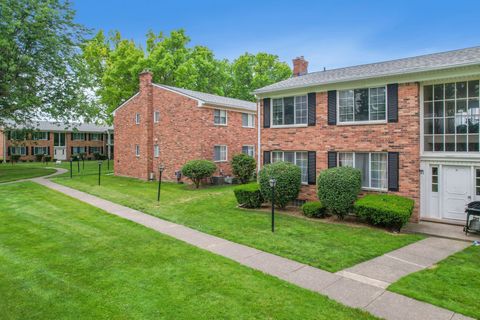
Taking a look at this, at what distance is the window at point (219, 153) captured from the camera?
23000 millimetres

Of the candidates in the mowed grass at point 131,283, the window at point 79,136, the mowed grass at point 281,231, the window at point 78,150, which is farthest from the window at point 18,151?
the mowed grass at point 131,283

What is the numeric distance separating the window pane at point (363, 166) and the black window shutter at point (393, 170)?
2.93 ft

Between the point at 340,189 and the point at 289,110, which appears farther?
the point at 289,110

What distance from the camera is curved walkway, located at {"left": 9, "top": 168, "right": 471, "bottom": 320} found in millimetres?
5379

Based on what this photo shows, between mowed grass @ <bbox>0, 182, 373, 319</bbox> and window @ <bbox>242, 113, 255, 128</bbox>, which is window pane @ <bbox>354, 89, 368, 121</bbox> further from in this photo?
window @ <bbox>242, 113, 255, 128</bbox>

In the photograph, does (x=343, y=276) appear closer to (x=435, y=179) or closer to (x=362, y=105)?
(x=435, y=179)

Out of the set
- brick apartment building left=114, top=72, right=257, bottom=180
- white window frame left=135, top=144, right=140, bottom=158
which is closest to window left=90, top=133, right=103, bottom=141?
brick apartment building left=114, top=72, right=257, bottom=180

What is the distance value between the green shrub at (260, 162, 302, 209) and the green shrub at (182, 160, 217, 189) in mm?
7244

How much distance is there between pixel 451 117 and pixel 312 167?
218 inches

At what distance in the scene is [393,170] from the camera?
12031 mm

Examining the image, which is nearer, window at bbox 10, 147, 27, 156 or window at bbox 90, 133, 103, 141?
window at bbox 10, 147, 27, 156

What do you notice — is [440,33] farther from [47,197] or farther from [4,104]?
[4,104]

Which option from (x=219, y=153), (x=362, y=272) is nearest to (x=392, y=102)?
(x=362, y=272)

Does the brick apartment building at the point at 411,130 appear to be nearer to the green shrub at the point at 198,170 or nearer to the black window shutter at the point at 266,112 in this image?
the black window shutter at the point at 266,112
